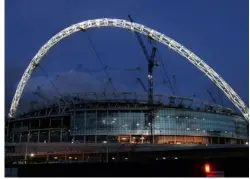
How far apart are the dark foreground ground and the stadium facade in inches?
3408

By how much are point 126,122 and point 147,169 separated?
92108mm

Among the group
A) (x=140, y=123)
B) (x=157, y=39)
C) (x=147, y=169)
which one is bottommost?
(x=147, y=169)

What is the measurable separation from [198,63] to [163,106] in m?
35.4

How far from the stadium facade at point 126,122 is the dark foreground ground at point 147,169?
86554mm

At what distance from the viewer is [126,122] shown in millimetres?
117250

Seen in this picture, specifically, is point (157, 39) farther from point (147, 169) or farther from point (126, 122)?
point (147, 169)

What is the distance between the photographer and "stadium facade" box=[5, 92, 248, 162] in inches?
4614

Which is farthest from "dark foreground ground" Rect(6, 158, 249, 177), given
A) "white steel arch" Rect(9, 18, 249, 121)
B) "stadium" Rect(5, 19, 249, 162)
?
"stadium" Rect(5, 19, 249, 162)

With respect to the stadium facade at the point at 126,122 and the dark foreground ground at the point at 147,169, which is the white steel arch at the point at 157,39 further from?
the dark foreground ground at the point at 147,169

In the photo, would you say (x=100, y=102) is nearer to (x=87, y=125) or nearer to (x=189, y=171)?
(x=87, y=125)

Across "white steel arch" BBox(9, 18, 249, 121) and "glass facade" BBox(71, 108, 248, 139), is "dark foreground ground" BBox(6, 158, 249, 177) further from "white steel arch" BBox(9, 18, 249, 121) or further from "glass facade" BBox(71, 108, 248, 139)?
"glass facade" BBox(71, 108, 248, 139)

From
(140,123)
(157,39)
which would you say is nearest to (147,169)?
(157,39)

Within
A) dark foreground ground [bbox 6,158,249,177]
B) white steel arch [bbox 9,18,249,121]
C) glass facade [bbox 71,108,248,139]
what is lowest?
dark foreground ground [bbox 6,158,249,177]

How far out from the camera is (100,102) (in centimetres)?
12056
